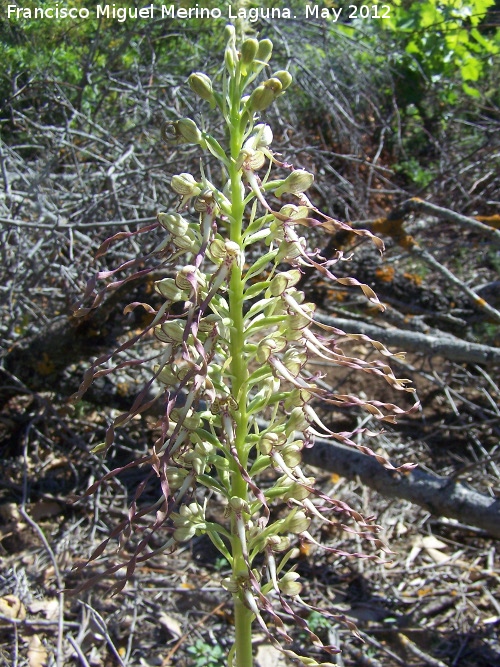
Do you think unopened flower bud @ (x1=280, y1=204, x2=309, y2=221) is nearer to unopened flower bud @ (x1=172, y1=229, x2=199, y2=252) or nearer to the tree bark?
unopened flower bud @ (x1=172, y1=229, x2=199, y2=252)

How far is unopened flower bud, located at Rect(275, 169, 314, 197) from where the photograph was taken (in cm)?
116

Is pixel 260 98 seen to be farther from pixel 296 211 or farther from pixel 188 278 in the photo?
pixel 188 278

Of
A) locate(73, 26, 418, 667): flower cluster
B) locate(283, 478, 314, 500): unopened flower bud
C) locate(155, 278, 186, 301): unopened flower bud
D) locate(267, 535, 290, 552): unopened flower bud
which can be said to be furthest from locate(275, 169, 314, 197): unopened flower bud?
locate(267, 535, 290, 552): unopened flower bud

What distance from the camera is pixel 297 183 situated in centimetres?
117

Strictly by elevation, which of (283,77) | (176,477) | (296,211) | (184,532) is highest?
(283,77)

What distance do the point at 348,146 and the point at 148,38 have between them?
6.09 feet

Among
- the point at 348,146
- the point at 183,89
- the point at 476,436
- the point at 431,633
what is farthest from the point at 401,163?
the point at 431,633

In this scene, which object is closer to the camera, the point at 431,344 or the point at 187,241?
the point at 187,241

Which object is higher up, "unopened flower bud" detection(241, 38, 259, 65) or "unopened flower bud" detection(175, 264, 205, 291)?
"unopened flower bud" detection(241, 38, 259, 65)

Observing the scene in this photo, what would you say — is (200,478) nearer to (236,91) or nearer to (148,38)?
(236,91)

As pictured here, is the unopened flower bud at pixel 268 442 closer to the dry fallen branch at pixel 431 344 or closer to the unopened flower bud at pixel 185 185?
the unopened flower bud at pixel 185 185

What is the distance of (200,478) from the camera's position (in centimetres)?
120

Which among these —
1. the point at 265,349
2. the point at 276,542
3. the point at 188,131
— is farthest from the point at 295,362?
the point at 188,131

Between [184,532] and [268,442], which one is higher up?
[268,442]
